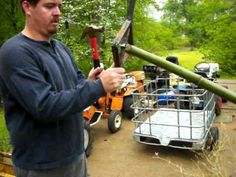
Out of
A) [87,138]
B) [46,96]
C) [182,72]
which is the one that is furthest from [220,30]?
[182,72]

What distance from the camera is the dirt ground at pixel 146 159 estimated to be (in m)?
4.57

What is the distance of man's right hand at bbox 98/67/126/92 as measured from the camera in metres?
1.58

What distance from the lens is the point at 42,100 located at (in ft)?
5.33

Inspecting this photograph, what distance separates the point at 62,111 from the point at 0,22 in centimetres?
932

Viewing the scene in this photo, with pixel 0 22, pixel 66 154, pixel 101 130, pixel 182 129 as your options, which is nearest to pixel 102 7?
pixel 0 22

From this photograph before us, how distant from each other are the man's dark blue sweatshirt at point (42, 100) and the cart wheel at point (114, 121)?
4096mm

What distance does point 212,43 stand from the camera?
1491cm

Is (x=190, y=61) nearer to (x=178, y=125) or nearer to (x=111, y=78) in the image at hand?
(x=178, y=125)

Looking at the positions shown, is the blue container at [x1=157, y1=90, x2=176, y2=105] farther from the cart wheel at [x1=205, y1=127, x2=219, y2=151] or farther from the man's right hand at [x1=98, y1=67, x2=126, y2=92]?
the man's right hand at [x1=98, y1=67, x2=126, y2=92]

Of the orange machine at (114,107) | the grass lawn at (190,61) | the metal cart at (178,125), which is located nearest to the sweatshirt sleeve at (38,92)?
the metal cart at (178,125)

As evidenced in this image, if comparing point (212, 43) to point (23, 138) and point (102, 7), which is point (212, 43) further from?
point (23, 138)

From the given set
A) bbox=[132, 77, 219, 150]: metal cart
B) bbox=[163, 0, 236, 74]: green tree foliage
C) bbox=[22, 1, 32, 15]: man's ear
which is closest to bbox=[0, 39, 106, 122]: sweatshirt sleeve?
bbox=[22, 1, 32, 15]: man's ear

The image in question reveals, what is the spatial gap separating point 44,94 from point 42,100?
30mm

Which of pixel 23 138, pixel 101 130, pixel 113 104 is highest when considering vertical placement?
pixel 23 138
